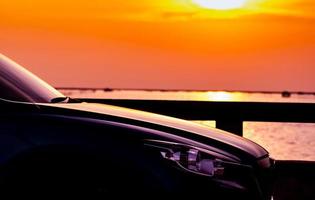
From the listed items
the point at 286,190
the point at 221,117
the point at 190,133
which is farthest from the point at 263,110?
the point at 190,133

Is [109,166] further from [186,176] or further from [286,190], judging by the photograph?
[286,190]

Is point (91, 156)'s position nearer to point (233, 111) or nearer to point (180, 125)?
point (180, 125)

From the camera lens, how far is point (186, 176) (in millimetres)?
4430

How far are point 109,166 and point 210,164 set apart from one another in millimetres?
589

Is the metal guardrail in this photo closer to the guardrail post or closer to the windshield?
the guardrail post

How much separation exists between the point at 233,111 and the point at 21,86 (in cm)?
447

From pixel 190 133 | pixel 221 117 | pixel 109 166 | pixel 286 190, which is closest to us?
pixel 109 166

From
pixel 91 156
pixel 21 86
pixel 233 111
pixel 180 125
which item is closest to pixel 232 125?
pixel 233 111

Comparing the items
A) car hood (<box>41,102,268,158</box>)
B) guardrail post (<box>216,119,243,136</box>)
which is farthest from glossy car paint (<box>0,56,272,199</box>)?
guardrail post (<box>216,119,243,136</box>)

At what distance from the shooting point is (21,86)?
539 centimetres

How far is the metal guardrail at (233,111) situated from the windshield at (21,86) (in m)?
3.71

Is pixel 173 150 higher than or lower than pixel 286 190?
higher

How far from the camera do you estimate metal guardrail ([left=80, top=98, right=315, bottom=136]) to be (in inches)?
374

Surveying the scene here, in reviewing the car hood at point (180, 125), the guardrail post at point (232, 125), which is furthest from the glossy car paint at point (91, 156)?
the guardrail post at point (232, 125)
